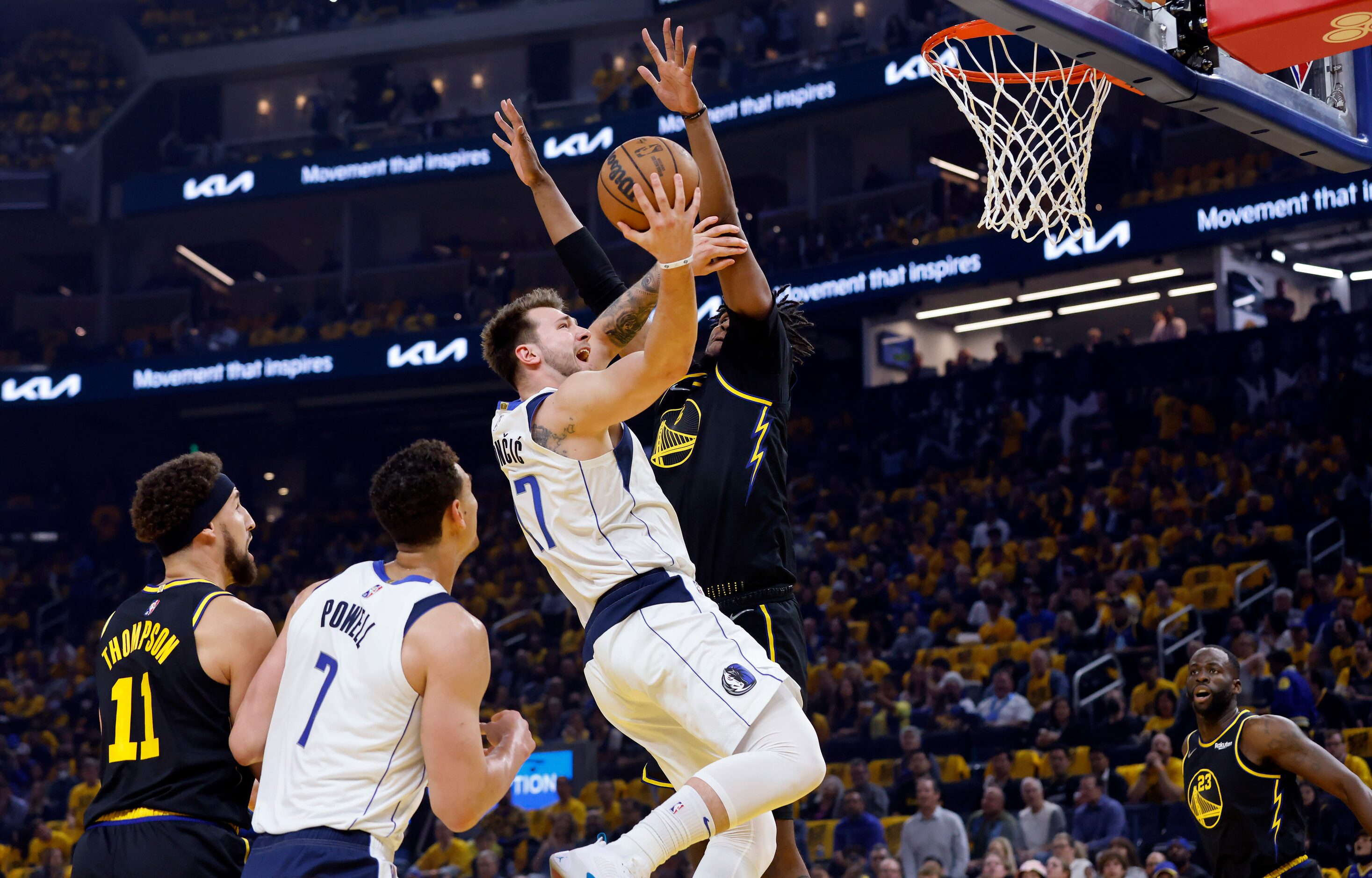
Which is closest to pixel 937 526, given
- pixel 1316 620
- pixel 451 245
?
pixel 1316 620

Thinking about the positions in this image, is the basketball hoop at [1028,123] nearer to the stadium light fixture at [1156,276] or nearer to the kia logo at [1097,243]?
the kia logo at [1097,243]

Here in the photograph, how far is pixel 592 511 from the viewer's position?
4062mm

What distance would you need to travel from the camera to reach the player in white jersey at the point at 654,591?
3713mm

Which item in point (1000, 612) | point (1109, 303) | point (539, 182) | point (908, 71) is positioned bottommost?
point (1000, 612)

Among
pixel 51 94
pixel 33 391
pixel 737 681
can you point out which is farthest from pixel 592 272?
pixel 51 94

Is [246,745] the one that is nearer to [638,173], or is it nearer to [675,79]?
[638,173]

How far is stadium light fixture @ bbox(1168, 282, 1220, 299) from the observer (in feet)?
67.6

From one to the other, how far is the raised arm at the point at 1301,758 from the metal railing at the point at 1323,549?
843 centimetres

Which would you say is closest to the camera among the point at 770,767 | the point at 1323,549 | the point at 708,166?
the point at 770,767

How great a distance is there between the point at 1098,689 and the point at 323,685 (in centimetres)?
1015

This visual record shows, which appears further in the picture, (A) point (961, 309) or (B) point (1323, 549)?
(A) point (961, 309)

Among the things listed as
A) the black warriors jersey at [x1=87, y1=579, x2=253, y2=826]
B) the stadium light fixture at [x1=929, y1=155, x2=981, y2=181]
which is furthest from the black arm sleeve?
the stadium light fixture at [x1=929, y1=155, x2=981, y2=181]

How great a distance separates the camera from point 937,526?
58.3 feet

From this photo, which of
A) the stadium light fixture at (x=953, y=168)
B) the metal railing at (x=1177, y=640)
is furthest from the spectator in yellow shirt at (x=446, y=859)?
the stadium light fixture at (x=953, y=168)
